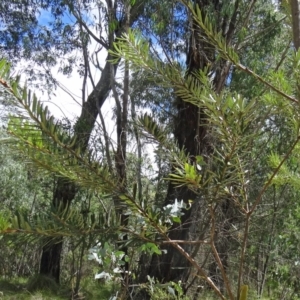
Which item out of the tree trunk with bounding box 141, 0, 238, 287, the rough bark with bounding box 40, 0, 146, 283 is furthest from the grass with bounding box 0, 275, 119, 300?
the tree trunk with bounding box 141, 0, 238, 287

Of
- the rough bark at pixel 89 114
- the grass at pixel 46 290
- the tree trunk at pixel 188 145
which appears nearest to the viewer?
the tree trunk at pixel 188 145

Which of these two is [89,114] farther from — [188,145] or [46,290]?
[46,290]

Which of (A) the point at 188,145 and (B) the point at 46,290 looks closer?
(A) the point at 188,145

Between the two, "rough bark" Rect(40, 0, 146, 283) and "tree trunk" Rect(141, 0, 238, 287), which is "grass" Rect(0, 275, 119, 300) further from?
"tree trunk" Rect(141, 0, 238, 287)

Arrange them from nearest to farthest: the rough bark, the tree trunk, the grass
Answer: the tree trunk < the rough bark < the grass

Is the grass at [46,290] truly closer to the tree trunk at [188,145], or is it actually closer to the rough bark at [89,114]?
the rough bark at [89,114]

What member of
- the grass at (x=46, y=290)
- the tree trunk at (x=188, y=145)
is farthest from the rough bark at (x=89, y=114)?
the tree trunk at (x=188, y=145)

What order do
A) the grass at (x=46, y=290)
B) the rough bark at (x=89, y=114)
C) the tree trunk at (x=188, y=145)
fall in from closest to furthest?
the tree trunk at (x=188, y=145)
the rough bark at (x=89, y=114)
the grass at (x=46, y=290)

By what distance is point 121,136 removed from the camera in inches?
229

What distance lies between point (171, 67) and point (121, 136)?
4616mm

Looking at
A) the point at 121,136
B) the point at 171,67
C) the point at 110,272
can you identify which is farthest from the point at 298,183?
the point at 121,136

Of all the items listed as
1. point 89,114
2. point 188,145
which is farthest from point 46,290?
point 188,145

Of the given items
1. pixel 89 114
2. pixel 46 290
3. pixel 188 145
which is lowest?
pixel 46 290

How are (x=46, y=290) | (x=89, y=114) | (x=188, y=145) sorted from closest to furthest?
(x=188, y=145), (x=89, y=114), (x=46, y=290)
